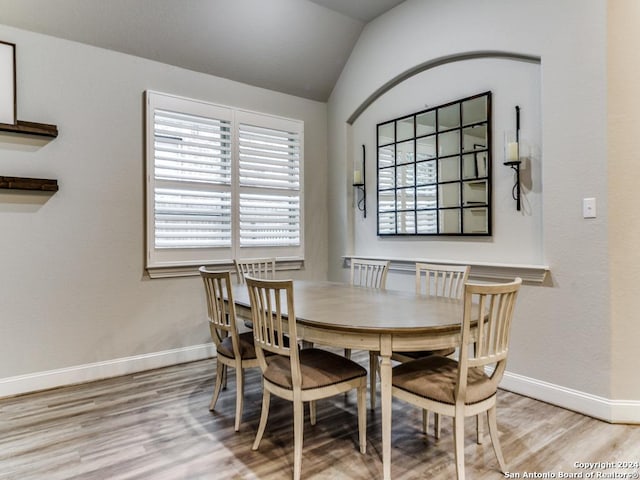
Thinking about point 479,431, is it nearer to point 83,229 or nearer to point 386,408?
point 386,408

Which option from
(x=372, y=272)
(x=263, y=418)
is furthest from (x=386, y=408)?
(x=372, y=272)

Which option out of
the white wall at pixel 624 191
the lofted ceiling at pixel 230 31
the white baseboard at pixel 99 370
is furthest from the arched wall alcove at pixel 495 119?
the white baseboard at pixel 99 370

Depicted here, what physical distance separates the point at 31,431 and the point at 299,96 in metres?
3.67

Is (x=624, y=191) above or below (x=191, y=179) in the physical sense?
below

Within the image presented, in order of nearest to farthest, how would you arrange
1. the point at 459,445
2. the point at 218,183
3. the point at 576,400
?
the point at 459,445 → the point at 576,400 → the point at 218,183

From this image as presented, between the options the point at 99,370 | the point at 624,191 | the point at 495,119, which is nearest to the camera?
the point at 624,191

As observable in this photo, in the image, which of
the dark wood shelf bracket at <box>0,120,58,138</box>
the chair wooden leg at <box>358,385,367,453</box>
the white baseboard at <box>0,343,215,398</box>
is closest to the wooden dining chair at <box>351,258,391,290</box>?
the chair wooden leg at <box>358,385,367,453</box>

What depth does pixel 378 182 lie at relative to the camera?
13.1ft

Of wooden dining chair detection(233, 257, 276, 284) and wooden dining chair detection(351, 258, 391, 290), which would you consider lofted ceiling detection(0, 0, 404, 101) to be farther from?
wooden dining chair detection(351, 258, 391, 290)

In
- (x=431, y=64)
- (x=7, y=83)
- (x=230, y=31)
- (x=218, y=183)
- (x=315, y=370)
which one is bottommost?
(x=315, y=370)

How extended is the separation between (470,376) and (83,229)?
9.60 feet

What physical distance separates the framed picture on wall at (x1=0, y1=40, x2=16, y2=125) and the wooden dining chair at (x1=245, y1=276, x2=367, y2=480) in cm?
223

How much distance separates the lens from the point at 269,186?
4.09 m

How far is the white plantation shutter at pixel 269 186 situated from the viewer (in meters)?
3.92
